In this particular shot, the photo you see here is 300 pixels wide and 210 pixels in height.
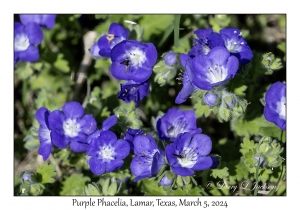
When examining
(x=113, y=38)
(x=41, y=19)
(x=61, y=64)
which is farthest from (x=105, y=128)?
(x=41, y=19)

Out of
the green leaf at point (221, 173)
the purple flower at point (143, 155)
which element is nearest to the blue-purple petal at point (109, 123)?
the purple flower at point (143, 155)

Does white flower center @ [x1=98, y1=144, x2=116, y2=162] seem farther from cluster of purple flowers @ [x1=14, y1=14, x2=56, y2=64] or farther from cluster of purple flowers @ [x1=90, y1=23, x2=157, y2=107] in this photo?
cluster of purple flowers @ [x1=14, y1=14, x2=56, y2=64]

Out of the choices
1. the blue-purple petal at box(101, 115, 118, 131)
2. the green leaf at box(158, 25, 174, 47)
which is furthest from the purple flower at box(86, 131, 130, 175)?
the green leaf at box(158, 25, 174, 47)

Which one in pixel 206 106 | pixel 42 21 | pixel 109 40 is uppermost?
pixel 42 21

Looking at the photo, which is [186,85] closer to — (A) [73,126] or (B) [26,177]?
(A) [73,126]

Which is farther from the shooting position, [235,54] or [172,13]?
[172,13]

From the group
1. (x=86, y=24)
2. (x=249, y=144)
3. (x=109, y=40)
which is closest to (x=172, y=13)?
(x=109, y=40)
